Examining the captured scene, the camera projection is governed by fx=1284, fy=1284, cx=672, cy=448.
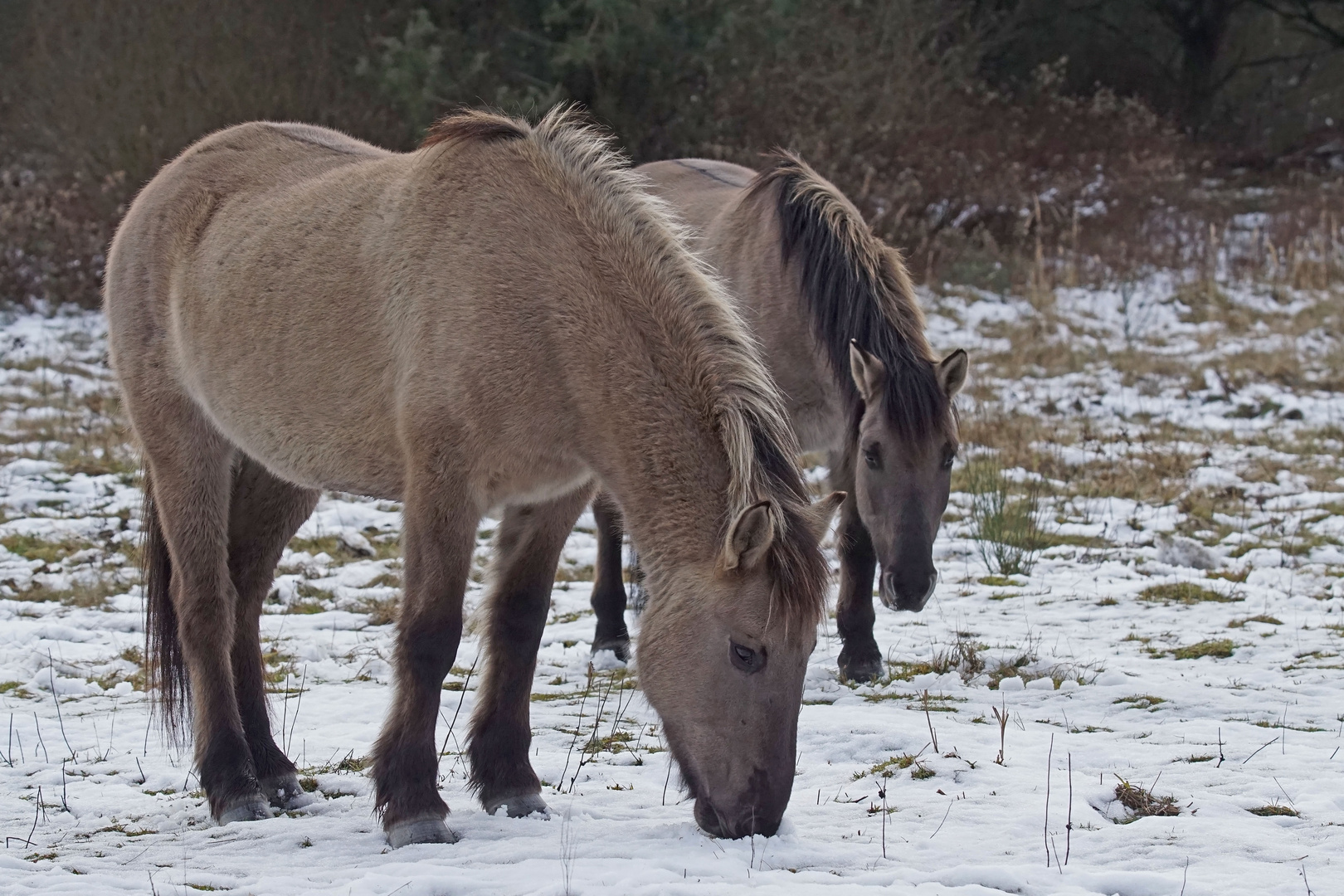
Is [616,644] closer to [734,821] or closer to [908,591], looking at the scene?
[908,591]

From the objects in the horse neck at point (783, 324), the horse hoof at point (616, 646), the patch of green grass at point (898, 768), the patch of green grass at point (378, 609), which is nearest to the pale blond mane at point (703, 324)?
the patch of green grass at point (898, 768)

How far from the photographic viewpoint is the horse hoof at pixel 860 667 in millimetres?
5102

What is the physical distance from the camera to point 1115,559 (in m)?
6.71

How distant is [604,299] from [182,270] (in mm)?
1652

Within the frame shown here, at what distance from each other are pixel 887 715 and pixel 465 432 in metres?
1.98

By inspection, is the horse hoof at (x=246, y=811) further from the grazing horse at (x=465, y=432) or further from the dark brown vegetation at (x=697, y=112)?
the dark brown vegetation at (x=697, y=112)

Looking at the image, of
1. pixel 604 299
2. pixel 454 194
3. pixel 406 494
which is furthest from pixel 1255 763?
pixel 454 194

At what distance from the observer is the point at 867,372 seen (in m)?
4.96

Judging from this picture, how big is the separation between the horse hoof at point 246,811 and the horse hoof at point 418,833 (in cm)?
57

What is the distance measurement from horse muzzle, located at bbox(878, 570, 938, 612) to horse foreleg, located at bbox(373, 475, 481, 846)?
6.47ft

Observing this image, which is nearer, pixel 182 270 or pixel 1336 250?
pixel 182 270

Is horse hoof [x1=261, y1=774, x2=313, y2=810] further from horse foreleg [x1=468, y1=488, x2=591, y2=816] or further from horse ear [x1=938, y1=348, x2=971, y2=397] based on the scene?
horse ear [x1=938, y1=348, x2=971, y2=397]

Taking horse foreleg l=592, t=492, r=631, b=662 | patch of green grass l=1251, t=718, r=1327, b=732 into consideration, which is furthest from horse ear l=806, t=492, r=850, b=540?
horse foreleg l=592, t=492, r=631, b=662

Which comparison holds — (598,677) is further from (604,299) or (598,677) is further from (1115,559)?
(1115,559)
